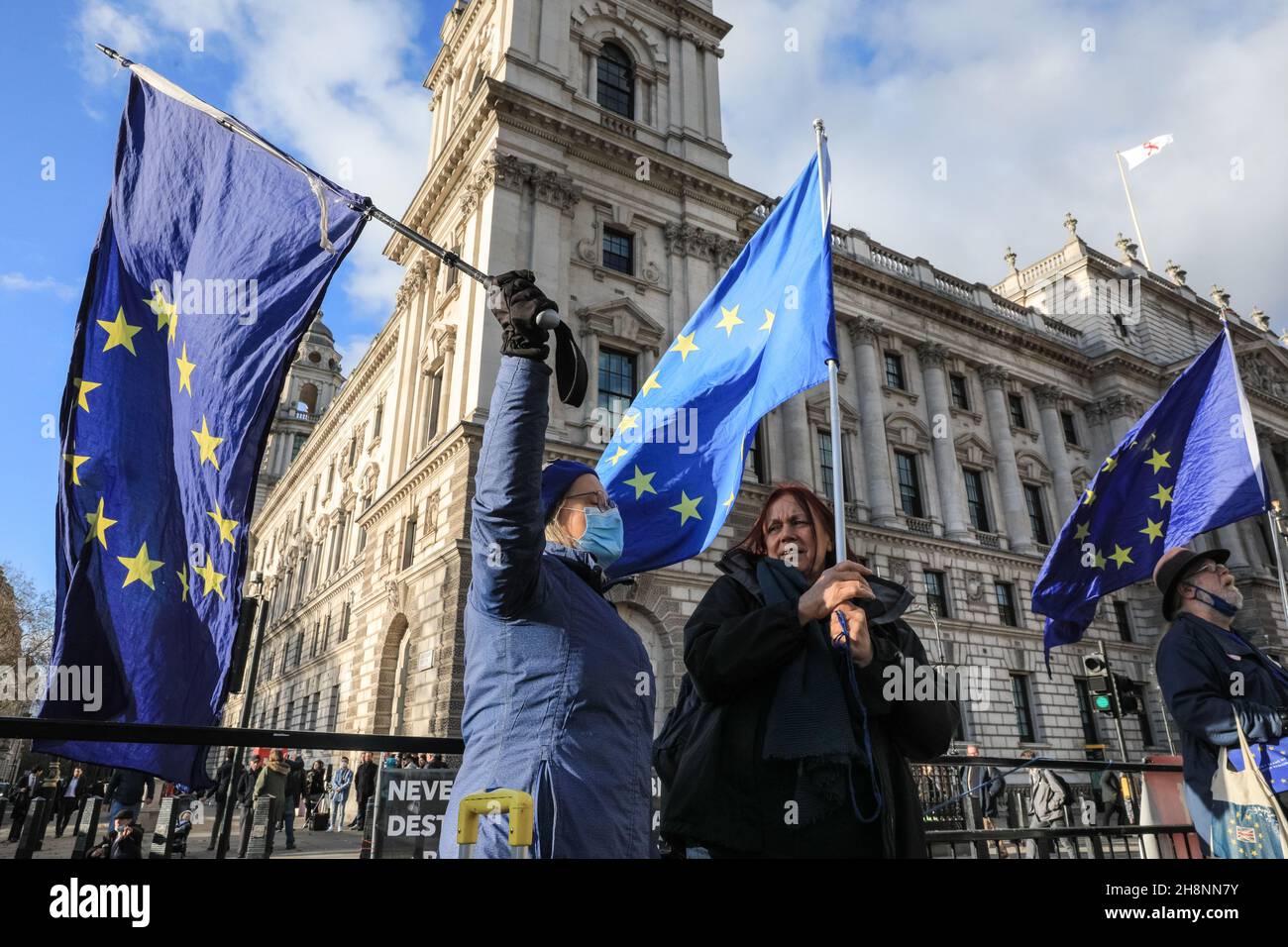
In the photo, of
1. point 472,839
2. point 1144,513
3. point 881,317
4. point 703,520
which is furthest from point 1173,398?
point 881,317

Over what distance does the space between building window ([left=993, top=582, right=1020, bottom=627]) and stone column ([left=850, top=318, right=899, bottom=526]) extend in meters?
5.09

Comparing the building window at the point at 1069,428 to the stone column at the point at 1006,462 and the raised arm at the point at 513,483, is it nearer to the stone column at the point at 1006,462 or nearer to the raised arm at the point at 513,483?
the stone column at the point at 1006,462

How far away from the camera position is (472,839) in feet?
6.15

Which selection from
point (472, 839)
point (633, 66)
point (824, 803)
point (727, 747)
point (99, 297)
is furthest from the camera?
point (633, 66)

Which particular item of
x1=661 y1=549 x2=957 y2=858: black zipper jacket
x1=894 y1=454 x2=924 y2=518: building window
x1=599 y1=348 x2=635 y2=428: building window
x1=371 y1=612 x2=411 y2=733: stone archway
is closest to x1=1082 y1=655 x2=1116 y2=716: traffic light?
x1=661 y1=549 x2=957 y2=858: black zipper jacket

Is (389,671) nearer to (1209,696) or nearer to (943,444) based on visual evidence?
(943,444)

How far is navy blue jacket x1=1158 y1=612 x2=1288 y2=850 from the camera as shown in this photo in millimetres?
3773

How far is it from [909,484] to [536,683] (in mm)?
27927

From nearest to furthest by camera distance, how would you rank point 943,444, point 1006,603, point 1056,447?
1. point 1006,603
2. point 943,444
3. point 1056,447

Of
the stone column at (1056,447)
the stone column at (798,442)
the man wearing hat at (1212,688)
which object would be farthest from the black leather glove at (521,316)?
the stone column at (1056,447)

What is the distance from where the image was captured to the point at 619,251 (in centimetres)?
2341

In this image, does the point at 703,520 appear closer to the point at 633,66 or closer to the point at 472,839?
the point at 472,839

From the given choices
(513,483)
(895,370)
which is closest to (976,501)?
(895,370)
